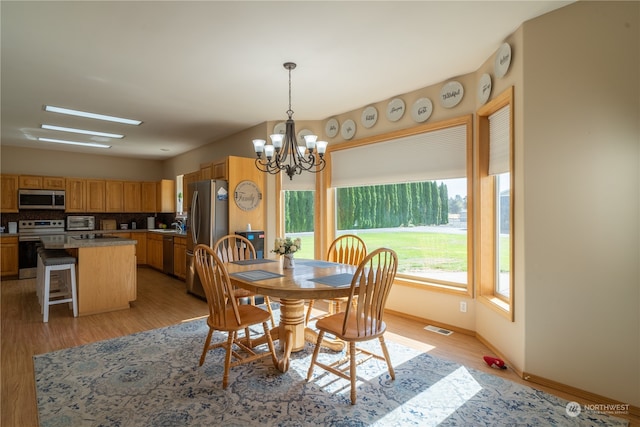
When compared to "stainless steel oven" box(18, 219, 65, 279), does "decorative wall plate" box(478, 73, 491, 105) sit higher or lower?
higher

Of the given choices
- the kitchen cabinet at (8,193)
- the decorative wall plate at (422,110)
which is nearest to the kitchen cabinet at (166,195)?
the kitchen cabinet at (8,193)

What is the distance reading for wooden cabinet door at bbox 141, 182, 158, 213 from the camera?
7.92 metres

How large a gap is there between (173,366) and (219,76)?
2712mm

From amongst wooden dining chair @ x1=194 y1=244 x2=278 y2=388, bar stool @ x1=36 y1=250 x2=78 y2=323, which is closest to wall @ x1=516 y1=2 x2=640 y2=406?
wooden dining chair @ x1=194 y1=244 x2=278 y2=388

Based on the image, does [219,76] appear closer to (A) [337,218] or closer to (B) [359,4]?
(B) [359,4]

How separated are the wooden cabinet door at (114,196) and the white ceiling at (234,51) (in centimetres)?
305

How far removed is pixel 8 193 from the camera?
6.26m

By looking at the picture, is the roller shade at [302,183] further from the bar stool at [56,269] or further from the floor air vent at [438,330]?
the bar stool at [56,269]

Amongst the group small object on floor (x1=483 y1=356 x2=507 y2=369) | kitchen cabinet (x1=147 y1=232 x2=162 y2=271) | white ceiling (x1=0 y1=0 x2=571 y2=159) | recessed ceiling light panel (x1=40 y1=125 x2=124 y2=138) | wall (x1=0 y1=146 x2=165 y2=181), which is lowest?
small object on floor (x1=483 y1=356 x2=507 y2=369)

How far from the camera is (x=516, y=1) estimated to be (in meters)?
2.21

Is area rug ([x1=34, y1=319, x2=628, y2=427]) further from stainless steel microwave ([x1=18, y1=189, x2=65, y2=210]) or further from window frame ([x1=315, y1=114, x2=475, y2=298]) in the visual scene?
stainless steel microwave ([x1=18, y1=189, x2=65, y2=210])

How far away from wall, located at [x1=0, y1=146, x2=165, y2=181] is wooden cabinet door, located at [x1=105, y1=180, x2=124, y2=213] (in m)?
0.42

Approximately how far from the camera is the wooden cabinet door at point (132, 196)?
7.65m

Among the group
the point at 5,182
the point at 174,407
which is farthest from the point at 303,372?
the point at 5,182
